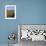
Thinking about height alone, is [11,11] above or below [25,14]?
above

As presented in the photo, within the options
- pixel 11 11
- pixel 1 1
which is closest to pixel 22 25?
pixel 11 11

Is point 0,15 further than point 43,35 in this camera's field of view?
Yes

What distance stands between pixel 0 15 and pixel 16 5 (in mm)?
701

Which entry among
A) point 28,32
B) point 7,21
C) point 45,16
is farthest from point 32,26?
point 7,21

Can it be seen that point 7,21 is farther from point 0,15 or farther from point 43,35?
point 43,35

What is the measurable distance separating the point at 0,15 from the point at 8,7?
16.5 inches

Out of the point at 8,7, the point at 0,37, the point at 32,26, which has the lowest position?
the point at 0,37

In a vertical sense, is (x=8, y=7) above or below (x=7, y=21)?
above

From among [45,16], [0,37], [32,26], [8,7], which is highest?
[8,7]

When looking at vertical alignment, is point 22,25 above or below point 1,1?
below

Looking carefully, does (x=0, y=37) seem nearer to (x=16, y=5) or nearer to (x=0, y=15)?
(x=0, y=15)

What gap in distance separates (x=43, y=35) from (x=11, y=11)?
4.81 feet

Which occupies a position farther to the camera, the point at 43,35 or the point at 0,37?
the point at 0,37

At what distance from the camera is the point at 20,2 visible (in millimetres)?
4562
